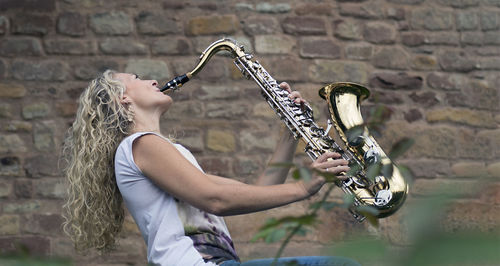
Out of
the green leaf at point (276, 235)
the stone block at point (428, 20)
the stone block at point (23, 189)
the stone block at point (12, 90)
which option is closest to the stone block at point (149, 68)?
the stone block at point (12, 90)

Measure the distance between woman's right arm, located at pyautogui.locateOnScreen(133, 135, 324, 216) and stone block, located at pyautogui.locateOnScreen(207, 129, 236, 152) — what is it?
7.19ft

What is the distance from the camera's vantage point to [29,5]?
4.30m

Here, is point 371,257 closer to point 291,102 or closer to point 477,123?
point 291,102

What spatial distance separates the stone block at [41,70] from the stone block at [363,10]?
1.79 m

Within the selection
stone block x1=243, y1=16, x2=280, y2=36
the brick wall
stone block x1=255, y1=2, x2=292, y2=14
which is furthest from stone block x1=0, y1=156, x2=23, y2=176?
stone block x1=255, y1=2, x2=292, y2=14

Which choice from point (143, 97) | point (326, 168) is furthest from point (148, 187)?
point (326, 168)

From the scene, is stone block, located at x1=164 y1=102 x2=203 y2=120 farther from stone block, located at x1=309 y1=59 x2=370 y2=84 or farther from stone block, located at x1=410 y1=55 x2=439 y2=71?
stone block, located at x1=410 y1=55 x2=439 y2=71

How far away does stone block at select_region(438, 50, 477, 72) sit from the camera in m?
4.55

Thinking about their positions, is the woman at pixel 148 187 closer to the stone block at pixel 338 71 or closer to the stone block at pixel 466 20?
the stone block at pixel 338 71

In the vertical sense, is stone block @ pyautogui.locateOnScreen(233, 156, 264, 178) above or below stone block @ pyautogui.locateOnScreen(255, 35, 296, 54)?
below

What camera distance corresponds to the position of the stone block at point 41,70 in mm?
4238

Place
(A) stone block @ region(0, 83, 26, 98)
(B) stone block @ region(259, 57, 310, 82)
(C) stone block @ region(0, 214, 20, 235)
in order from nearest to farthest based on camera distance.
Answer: (C) stone block @ region(0, 214, 20, 235)
(A) stone block @ region(0, 83, 26, 98)
(B) stone block @ region(259, 57, 310, 82)

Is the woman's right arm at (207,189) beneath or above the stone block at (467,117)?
beneath

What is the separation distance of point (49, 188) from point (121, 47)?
3.14 feet
